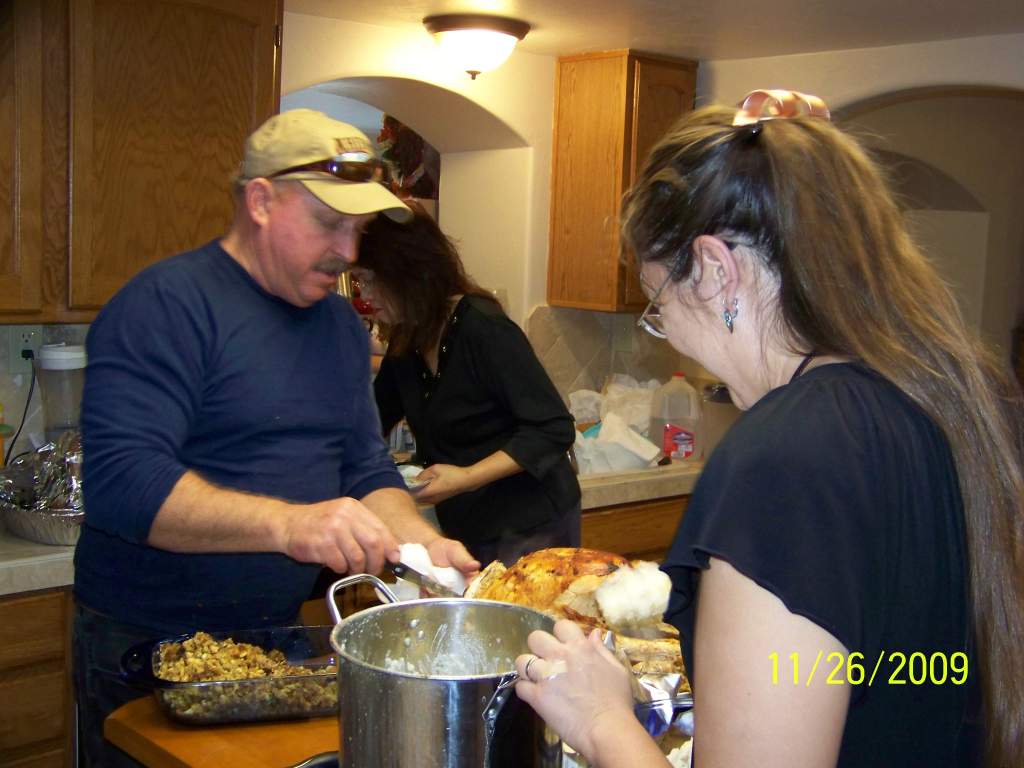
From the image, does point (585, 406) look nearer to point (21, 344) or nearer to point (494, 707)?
point (21, 344)

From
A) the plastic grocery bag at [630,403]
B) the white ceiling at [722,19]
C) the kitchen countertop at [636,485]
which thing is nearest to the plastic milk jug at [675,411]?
the plastic grocery bag at [630,403]

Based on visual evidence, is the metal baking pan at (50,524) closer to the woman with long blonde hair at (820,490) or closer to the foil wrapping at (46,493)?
the foil wrapping at (46,493)

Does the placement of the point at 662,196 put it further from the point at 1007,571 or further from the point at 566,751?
the point at 566,751

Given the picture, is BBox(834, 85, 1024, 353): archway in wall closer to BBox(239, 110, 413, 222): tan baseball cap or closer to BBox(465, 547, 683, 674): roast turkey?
BBox(239, 110, 413, 222): tan baseball cap

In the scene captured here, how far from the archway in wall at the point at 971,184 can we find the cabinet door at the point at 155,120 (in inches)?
118

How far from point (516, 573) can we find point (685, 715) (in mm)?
350

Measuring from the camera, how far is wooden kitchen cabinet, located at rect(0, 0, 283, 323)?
2467 mm

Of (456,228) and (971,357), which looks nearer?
(971,357)

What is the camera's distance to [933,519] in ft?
2.87

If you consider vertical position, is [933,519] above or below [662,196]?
below

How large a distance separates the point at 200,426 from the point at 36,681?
1.14 meters

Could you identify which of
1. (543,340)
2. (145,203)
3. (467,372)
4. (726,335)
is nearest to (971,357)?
(726,335)

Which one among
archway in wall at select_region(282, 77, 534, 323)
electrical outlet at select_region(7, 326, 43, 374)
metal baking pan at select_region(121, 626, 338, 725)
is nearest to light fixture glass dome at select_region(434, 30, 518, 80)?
archway in wall at select_region(282, 77, 534, 323)

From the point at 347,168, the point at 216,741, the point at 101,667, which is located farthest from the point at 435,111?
the point at 216,741
